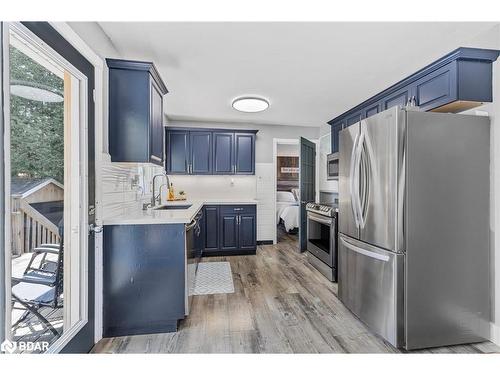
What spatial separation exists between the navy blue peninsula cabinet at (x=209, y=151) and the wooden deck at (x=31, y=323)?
3007 mm

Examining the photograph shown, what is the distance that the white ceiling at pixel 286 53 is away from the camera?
1.79 metres

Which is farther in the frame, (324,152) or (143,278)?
(324,152)

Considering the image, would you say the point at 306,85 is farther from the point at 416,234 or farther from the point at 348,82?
the point at 416,234

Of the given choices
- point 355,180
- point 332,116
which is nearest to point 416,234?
point 355,180

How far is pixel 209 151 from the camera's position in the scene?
432cm

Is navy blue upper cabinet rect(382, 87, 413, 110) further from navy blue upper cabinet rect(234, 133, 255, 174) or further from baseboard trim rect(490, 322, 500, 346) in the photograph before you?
navy blue upper cabinet rect(234, 133, 255, 174)

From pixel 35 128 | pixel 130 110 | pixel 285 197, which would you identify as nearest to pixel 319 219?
pixel 130 110

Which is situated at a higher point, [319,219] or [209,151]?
[209,151]

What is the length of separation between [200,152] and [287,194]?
3.15 m

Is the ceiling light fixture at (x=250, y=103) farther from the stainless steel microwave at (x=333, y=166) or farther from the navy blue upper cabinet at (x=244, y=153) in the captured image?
the stainless steel microwave at (x=333, y=166)

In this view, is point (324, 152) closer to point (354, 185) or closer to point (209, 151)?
point (209, 151)

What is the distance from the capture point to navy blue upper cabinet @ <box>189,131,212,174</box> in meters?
4.27

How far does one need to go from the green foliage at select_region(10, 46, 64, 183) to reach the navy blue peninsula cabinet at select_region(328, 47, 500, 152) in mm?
2851

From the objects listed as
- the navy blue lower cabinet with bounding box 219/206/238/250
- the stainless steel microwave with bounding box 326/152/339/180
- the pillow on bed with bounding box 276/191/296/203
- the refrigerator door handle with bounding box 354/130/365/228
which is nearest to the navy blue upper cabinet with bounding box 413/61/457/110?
the refrigerator door handle with bounding box 354/130/365/228
